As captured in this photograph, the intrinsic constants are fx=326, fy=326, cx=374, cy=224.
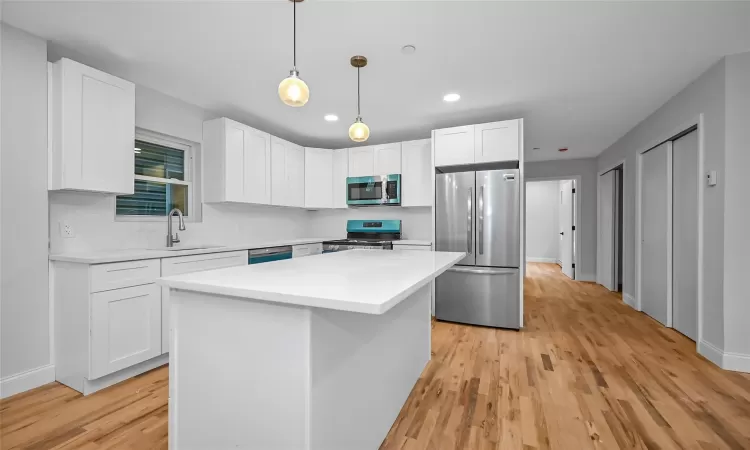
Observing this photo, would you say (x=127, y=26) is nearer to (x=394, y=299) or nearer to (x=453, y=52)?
(x=453, y=52)

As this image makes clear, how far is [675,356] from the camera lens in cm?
275

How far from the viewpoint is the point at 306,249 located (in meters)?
4.39

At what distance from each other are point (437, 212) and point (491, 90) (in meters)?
1.41

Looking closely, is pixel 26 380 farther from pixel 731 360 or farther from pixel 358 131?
pixel 731 360

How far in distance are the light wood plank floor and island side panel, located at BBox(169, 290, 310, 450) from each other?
57cm

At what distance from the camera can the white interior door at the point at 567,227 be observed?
6684 mm

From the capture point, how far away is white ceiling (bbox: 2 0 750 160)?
1.97 m

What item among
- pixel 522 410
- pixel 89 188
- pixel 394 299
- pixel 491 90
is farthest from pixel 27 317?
pixel 491 90

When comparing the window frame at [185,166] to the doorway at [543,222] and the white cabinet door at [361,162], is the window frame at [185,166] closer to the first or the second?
the white cabinet door at [361,162]

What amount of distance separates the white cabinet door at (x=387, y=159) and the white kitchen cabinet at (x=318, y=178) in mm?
753

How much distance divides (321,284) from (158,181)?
9.37ft

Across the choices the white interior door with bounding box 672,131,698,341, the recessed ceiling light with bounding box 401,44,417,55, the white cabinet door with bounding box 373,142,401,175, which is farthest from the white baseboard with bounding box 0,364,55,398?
the white interior door with bounding box 672,131,698,341

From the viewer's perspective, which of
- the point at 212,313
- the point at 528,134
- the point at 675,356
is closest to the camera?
the point at 212,313

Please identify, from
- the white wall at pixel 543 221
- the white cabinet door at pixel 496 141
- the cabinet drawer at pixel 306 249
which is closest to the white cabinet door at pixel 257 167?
the cabinet drawer at pixel 306 249
